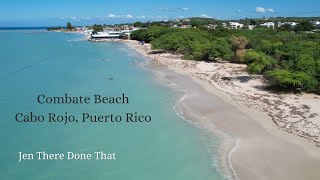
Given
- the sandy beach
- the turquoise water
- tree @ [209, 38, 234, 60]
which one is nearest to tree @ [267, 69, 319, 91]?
the sandy beach

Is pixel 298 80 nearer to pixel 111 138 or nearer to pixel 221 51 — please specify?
pixel 111 138

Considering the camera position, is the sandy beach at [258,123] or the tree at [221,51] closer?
the sandy beach at [258,123]

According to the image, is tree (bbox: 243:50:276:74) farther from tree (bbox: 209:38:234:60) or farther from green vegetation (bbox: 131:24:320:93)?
tree (bbox: 209:38:234:60)

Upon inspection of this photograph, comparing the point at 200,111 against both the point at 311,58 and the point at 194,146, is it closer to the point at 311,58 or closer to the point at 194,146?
the point at 194,146

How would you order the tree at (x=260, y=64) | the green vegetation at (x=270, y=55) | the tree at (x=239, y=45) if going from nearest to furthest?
the green vegetation at (x=270, y=55), the tree at (x=260, y=64), the tree at (x=239, y=45)

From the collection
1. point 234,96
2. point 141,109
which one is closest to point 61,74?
point 141,109

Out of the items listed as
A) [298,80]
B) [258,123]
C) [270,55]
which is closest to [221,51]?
[270,55]

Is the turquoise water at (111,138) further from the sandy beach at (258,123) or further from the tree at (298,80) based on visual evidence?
the tree at (298,80)

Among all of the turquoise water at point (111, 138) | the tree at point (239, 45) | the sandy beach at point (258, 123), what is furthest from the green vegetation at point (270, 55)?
the turquoise water at point (111, 138)

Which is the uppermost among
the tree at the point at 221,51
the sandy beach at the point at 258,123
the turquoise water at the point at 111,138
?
the tree at the point at 221,51
